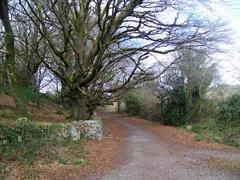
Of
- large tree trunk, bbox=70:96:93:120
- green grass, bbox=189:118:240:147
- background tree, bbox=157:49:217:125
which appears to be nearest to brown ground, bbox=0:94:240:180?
green grass, bbox=189:118:240:147

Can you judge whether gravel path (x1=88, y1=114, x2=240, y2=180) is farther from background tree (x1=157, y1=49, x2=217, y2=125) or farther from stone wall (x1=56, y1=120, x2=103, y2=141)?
background tree (x1=157, y1=49, x2=217, y2=125)

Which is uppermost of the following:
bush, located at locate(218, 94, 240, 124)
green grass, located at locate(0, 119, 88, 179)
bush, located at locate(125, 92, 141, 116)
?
bush, located at locate(125, 92, 141, 116)

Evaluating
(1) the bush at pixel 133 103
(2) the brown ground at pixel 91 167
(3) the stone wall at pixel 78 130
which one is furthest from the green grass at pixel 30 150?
(1) the bush at pixel 133 103

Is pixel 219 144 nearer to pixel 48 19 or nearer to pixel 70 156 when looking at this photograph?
pixel 70 156

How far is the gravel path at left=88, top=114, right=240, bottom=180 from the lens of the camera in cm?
836

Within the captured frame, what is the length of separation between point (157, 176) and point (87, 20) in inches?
483

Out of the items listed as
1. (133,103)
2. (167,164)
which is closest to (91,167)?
(167,164)

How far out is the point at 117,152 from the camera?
491 inches

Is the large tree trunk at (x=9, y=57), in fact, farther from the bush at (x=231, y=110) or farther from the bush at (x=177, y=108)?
the bush at (x=177, y=108)

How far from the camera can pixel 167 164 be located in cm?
997

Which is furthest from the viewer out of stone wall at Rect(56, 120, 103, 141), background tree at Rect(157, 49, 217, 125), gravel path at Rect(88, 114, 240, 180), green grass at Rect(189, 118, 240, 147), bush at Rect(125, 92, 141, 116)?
bush at Rect(125, 92, 141, 116)

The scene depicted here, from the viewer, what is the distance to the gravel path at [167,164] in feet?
27.4

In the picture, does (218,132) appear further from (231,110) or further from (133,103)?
(133,103)

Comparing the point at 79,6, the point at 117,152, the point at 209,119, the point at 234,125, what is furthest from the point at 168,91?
the point at 117,152
